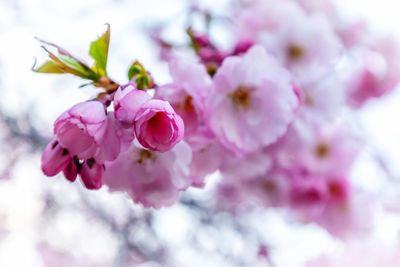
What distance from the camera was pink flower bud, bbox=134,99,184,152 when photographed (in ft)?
2.61

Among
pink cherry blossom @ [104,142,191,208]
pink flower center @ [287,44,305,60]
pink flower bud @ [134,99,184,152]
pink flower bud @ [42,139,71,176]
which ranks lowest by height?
pink flower center @ [287,44,305,60]

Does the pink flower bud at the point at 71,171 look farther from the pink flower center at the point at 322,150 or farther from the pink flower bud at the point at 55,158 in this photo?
the pink flower center at the point at 322,150

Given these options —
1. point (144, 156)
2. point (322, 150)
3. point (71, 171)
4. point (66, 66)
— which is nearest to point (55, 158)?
point (71, 171)

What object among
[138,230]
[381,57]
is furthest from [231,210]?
[381,57]

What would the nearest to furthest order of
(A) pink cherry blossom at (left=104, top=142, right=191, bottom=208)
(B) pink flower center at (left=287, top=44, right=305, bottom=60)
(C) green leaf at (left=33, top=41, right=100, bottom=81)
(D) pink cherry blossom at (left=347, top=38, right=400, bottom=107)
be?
(C) green leaf at (left=33, top=41, right=100, bottom=81), (A) pink cherry blossom at (left=104, top=142, right=191, bottom=208), (B) pink flower center at (left=287, top=44, right=305, bottom=60), (D) pink cherry blossom at (left=347, top=38, right=400, bottom=107)

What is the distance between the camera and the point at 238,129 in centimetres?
120

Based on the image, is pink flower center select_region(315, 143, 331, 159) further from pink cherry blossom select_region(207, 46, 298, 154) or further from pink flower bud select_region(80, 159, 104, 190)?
pink flower bud select_region(80, 159, 104, 190)

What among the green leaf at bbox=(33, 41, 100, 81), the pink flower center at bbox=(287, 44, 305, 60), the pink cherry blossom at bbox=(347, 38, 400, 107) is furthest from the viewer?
the pink cherry blossom at bbox=(347, 38, 400, 107)

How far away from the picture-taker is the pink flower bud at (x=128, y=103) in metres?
0.82

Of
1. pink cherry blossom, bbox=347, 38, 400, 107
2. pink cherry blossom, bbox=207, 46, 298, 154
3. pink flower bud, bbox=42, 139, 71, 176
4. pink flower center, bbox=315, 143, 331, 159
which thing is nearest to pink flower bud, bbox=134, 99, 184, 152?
pink flower bud, bbox=42, 139, 71, 176

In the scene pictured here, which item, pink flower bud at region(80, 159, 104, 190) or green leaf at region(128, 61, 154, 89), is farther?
green leaf at region(128, 61, 154, 89)

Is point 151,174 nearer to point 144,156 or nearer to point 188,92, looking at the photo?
point 144,156

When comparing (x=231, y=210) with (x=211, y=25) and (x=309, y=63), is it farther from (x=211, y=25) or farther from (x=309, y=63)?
(x=309, y=63)

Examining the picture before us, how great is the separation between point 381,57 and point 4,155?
1.40 m
